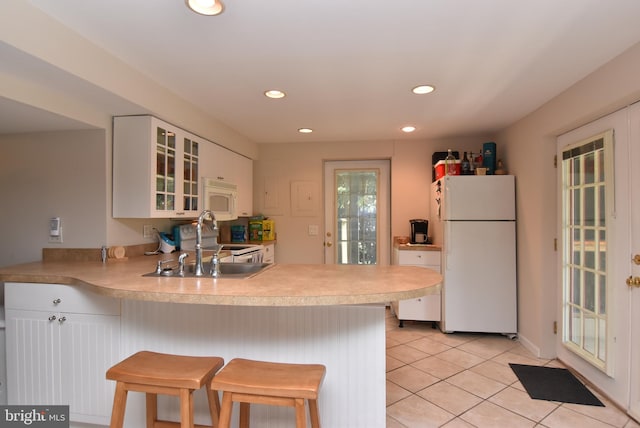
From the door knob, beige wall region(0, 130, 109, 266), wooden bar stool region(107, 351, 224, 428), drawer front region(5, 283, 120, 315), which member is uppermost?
beige wall region(0, 130, 109, 266)

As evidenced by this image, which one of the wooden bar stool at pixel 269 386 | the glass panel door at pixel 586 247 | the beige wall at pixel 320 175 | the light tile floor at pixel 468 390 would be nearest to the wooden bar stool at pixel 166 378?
Result: the wooden bar stool at pixel 269 386

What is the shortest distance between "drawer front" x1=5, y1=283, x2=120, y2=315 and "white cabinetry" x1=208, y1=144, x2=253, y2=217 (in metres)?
1.62

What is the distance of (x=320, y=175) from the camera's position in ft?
14.5

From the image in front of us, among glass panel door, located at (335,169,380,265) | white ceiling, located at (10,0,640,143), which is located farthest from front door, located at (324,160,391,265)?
white ceiling, located at (10,0,640,143)

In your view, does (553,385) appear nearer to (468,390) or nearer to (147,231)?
(468,390)

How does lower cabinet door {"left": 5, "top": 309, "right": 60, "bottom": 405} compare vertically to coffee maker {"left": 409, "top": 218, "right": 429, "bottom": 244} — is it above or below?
below

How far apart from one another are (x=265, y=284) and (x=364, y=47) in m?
1.41

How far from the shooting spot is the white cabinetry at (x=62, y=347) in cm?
190

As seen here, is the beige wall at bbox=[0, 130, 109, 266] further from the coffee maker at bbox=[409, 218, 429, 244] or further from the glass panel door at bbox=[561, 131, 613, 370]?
the glass panel door at bbox=[561, 131, 613, 370]

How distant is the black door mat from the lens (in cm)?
228

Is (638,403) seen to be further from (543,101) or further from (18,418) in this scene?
(18,418)

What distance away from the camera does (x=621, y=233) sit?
213 centimetres

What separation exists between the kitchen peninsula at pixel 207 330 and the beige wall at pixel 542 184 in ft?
5.49

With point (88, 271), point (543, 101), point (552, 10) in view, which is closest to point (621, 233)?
point (543, 101)
